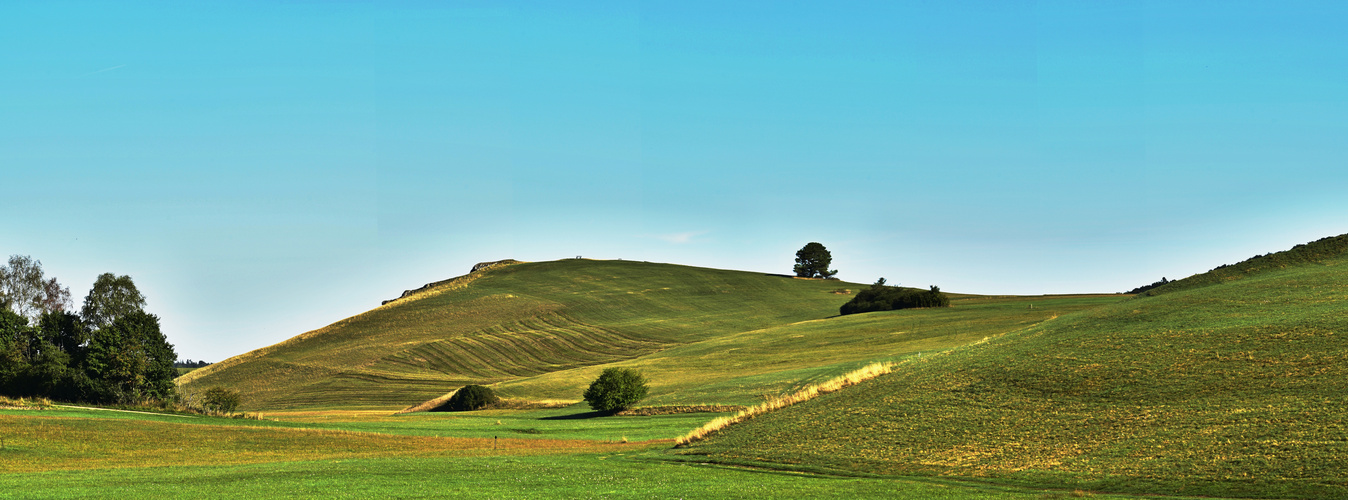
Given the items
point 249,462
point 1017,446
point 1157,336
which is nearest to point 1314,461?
point 1017,446

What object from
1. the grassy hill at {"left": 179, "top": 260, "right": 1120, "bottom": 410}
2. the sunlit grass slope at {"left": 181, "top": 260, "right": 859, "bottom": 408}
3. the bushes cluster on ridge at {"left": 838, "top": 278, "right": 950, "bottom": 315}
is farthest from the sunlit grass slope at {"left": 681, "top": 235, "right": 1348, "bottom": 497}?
the bushes cluster on ridge at {"left": 838, "top": 278, "right": 950, "bottom": 315}

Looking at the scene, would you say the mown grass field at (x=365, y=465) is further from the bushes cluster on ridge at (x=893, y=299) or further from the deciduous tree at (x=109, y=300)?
the bushes cluster on ridge at (x=893, y=299)

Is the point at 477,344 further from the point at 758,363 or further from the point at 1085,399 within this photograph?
the point at 1085,399

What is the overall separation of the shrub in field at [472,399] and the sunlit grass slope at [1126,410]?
119 ft

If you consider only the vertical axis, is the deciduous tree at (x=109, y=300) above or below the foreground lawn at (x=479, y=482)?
above

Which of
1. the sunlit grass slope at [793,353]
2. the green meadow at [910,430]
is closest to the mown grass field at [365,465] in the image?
the green meadow at [910,430]

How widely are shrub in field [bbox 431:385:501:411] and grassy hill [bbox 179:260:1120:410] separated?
3740 mm

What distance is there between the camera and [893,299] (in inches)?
4555

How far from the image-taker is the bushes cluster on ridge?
112688 millimetres

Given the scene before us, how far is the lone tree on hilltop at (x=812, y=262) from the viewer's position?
180 meters

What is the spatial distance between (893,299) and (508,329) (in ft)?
160

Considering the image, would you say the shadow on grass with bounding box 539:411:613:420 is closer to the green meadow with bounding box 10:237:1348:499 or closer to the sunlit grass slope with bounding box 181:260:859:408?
the green meadow with bounding box 10:237:1348:499

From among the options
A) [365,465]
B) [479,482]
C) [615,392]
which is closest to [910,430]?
[479,482]

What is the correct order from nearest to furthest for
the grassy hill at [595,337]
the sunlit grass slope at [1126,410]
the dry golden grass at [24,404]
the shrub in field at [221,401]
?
the sunlit grass slope at [1126,410] < the dry golden grass at [24,404] < the shrub in field at [221,401] < the grassy hill at [595,337]
